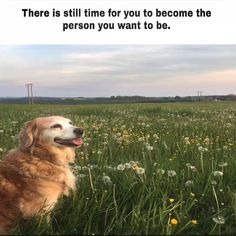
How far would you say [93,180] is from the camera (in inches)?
227

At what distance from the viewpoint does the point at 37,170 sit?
546 cm

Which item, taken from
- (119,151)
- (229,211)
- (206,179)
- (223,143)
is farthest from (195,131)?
(229,211)

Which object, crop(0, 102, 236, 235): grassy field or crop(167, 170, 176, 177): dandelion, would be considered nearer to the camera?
crop(0, 102, 236, 235): grassy field

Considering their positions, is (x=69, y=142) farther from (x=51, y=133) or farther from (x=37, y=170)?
(x=37, y=170)

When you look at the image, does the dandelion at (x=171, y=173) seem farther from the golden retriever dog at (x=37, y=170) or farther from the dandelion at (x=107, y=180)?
the golden retriever dog at (x=37, y=170)

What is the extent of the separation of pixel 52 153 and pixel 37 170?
0.42 meters

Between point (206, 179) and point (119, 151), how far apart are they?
258 cm

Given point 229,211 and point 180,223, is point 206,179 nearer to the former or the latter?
point 229,211

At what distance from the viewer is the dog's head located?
5.76 metres

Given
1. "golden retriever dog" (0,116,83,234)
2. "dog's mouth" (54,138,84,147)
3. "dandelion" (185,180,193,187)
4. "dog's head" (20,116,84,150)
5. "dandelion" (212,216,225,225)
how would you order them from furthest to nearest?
"dog's mouth" (54,138,84,147)
"dog's head" (20,116,84,150)
"dandelion" (185,180,193,187)
"golden retriever dog" (0,116,83,234)
"dandelion" (212,216,225,225)

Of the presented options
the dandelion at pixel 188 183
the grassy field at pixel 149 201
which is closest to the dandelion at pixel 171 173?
the grassy field at pixel 149 201

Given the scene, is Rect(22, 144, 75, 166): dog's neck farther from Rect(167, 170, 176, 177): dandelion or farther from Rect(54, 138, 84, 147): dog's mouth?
Rect(167, 170, 176, 177): dandelion

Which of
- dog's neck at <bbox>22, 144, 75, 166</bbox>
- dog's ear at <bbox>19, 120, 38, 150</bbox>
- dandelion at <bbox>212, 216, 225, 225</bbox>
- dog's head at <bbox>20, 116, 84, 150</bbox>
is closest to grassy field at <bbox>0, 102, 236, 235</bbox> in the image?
dandelion at <bbox>212, 216, 225, 225</bbox>

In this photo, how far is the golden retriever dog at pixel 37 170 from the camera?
4844 millimetres
